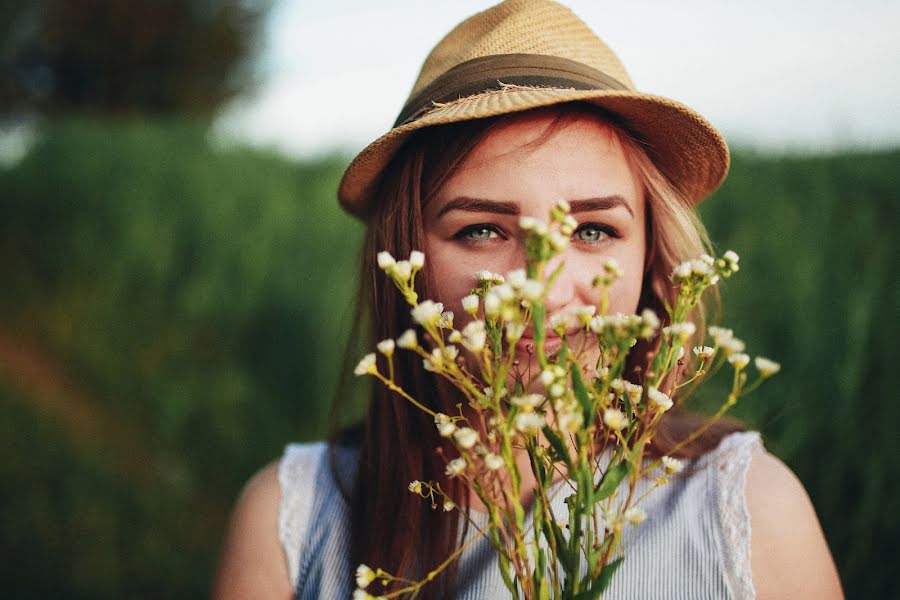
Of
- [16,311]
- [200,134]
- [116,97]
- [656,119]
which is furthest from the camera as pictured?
[116,97]

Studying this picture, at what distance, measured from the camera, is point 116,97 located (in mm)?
16547

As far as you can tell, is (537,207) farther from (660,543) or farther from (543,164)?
(660,543)

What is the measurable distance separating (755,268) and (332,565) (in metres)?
2.15

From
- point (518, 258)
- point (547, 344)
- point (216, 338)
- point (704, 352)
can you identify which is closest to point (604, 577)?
point (704, 352)

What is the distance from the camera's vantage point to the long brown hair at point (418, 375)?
5.02 feet

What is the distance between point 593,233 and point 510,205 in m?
0.22

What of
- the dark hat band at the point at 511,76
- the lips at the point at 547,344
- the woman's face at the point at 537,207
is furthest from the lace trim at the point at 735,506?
the dark hat band at the point at 511,76

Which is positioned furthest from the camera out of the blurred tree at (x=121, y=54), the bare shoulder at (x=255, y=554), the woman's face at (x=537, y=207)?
the blurred tree at (x=121, y=54)

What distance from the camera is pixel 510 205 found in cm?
139

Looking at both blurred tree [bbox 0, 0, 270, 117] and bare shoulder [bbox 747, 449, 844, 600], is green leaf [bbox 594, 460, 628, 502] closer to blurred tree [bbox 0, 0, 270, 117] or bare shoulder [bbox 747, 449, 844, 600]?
bare shoulder [bbox 747, 449, 844, 600]

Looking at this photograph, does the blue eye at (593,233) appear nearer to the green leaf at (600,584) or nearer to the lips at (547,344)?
the lips at (547,344)

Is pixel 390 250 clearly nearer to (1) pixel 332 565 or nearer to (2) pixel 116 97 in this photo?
(1) pixel 332 565

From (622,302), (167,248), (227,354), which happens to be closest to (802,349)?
(622,302)

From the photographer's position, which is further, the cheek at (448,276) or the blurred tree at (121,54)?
the blurred tree at (121,54)
